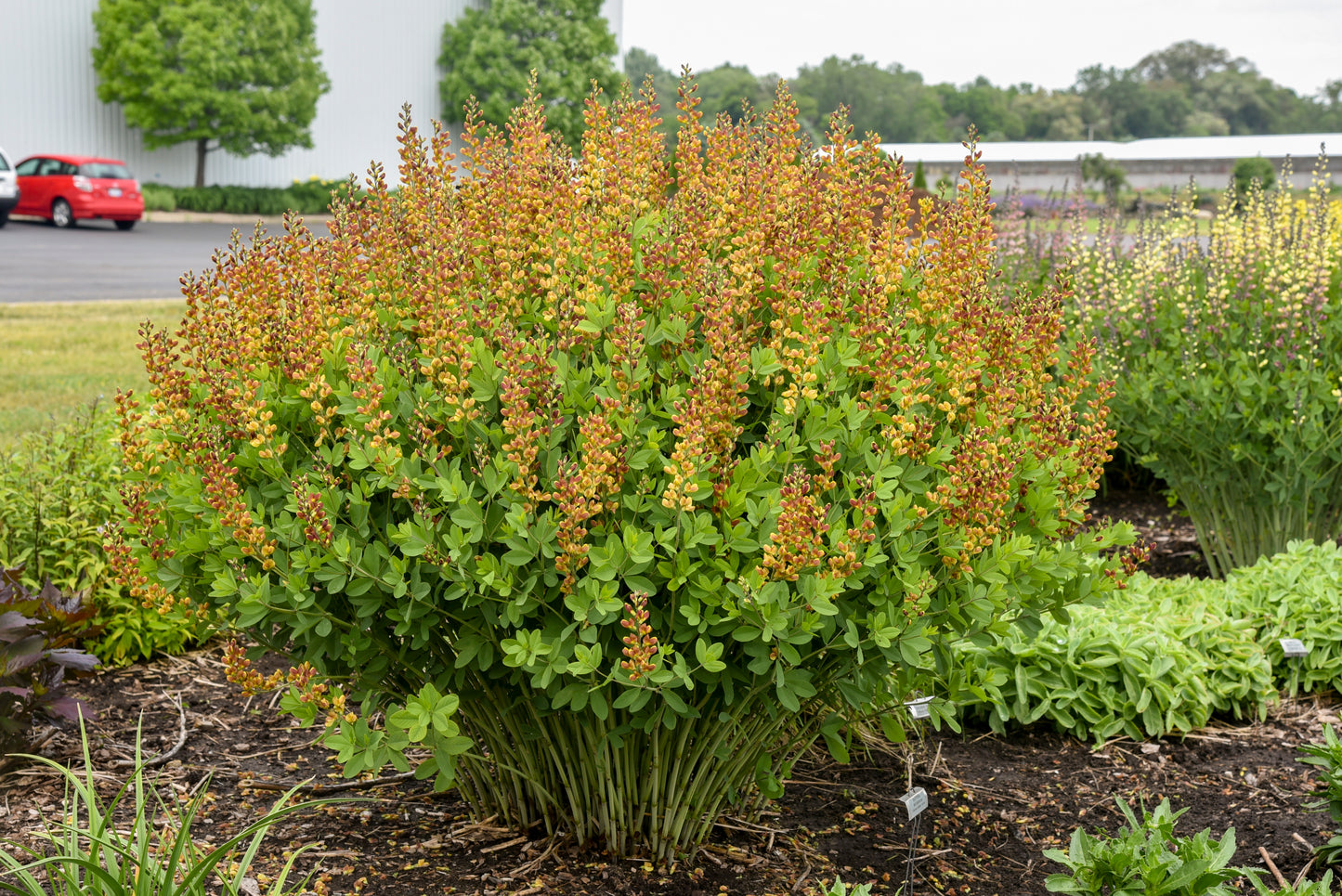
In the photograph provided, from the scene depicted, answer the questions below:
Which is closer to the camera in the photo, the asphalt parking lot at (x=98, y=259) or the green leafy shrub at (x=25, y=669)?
the green leafy shrub at (x=25, y=669)

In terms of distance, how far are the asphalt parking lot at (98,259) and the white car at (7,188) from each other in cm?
47

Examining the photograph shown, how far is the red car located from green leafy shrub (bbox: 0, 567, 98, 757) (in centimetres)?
2494

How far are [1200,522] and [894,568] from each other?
3937 mm

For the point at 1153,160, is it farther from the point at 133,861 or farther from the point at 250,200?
the point at 133,861

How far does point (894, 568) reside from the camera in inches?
94.1

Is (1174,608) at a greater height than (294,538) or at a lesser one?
lesser

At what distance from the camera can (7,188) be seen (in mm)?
24250

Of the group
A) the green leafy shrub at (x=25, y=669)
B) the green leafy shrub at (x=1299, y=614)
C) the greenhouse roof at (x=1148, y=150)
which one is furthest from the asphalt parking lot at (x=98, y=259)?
the greenhouse roof at (x=1148, y=150)

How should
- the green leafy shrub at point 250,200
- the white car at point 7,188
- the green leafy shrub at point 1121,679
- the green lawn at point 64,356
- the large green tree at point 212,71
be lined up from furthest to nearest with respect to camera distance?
1. the large green tree at point 212,71
2. the green leafy shrub at point 250,200
3. the white car at point 7,188
4. the green lawn at point 64,356
5. the green leafy shrub at point 1121,679

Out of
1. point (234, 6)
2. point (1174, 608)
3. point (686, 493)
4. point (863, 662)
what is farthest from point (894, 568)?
point (234, 6)

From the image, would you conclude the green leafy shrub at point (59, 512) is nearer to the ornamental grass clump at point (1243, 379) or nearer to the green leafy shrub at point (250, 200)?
the ornamental grass clump at point (1243, 379)

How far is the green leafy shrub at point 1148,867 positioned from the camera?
2.46m

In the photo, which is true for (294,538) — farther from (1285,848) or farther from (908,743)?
(1285,848)

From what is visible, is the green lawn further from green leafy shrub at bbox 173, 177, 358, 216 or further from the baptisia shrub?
green leafy shrub at bbox 173, 177, 358, 216
